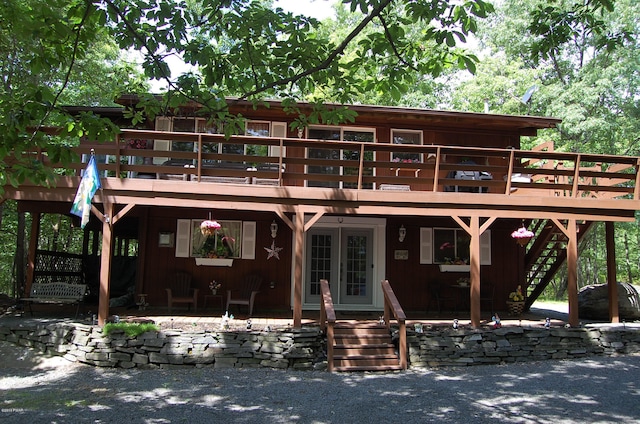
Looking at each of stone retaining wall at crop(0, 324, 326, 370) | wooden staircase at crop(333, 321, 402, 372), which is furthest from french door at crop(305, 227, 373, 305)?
stone retaining wall at crop(0, 324, 326, 370)

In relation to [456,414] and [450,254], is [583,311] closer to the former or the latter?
[450,254]

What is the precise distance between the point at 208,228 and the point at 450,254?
6.04 meters

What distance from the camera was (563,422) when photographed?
555 cm

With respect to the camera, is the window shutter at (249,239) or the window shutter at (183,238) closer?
the window shutter at (183,238)

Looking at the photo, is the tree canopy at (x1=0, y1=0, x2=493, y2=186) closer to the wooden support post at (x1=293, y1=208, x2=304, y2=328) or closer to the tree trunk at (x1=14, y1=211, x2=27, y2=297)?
the wooden support post at (x1=293, y1=208, x2=304, y2=328)

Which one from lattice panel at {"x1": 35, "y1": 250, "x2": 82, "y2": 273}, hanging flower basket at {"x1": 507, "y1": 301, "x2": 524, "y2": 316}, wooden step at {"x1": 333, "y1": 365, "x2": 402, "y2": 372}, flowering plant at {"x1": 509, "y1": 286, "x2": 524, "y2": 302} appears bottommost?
wooden step at {"x1": 333, "y1": 365, "x2": 402, "y2": 372}

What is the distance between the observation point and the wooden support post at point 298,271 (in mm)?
9195

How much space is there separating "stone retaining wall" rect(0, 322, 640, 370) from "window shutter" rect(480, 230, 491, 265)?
2937mm

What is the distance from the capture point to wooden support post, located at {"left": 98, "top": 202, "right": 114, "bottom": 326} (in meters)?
9.10

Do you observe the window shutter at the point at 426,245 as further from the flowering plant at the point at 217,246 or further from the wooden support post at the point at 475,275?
the flowering plant at the point at 217,246

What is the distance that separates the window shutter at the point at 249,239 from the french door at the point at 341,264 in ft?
4.31

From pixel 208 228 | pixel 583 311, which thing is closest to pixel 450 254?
pixel 583 311

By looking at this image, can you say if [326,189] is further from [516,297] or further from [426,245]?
[516,297]

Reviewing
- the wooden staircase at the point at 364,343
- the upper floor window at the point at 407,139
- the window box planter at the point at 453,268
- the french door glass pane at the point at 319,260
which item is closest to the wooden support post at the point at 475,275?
the wooden staircase at the point at 364,343
